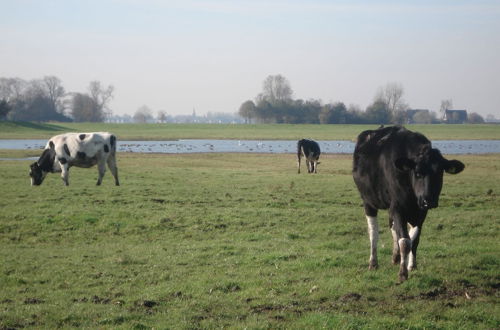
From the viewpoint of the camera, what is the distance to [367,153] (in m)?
10.8

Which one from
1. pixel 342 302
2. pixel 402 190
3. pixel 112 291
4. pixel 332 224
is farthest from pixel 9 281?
pixel 332 224

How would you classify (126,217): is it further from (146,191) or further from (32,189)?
(32,189)

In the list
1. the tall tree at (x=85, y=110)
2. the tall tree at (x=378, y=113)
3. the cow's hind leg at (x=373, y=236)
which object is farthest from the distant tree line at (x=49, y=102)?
the cow's hind leg at (x=373, y=236)

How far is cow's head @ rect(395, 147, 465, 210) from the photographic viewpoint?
8922 mm

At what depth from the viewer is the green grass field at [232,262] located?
26.9 ft

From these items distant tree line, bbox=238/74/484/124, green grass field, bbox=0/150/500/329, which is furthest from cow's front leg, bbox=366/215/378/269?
distant tree line, bbox=238/74/484/124

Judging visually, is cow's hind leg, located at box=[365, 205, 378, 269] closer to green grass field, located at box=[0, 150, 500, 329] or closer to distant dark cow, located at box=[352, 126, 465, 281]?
distant dark cow, located at box=[352, 126, 465, 281]

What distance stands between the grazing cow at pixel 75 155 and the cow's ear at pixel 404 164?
59.8 ft

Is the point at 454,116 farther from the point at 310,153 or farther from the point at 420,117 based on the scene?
the point at 310,153

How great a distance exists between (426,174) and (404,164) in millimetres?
→ 358

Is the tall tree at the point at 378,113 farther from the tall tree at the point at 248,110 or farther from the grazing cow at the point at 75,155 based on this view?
the grazing cow at the point at 75,155

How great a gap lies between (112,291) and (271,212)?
842 cm

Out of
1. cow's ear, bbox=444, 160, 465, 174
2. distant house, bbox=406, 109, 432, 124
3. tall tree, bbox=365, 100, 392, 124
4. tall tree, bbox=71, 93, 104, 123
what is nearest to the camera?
cow's ear, bbox=444, 160, 465, 174

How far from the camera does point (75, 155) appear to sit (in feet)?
85.3
